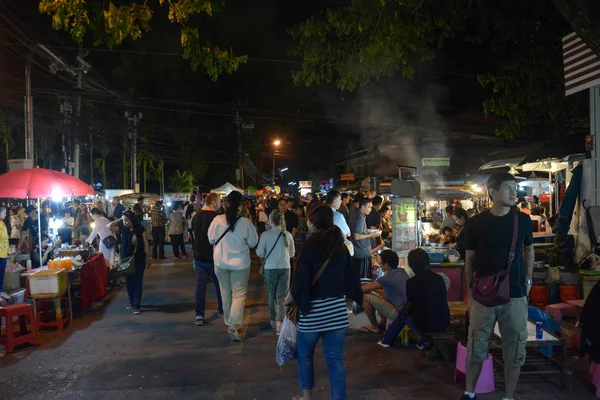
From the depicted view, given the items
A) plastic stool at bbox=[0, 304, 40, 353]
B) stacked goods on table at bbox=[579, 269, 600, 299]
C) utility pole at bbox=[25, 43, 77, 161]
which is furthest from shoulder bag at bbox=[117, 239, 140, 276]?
stacked goods on table at bbox=[579, 269, 600, 299]

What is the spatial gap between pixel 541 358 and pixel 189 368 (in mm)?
4015

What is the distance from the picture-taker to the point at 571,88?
846 centimetres

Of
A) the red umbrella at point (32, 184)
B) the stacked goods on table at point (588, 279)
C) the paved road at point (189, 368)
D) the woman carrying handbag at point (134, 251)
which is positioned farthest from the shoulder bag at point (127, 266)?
the stacked goods on table at point (588, 279)

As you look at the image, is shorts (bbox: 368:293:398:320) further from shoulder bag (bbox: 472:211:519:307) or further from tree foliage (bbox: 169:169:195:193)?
tree foliage (bbox: 169:169:195:193)

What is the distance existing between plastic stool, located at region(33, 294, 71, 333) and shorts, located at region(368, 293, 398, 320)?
15.5 ft

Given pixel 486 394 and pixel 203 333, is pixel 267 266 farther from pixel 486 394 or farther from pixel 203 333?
pixel 486 394

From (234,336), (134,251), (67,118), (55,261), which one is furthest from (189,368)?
(67,118)

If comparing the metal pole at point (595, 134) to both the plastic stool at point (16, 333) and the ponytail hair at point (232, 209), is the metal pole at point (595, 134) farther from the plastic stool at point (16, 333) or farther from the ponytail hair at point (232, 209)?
the plastic stool at point (16, 333)

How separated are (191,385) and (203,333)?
2.02 metres

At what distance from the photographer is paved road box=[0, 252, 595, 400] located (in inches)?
188

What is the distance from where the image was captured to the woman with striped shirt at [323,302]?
3854 mm

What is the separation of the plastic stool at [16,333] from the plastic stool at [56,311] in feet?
1.53

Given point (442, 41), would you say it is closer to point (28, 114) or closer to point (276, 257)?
point (276, 257)

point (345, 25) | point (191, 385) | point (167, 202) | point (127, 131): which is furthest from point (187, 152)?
point (191, 385)
